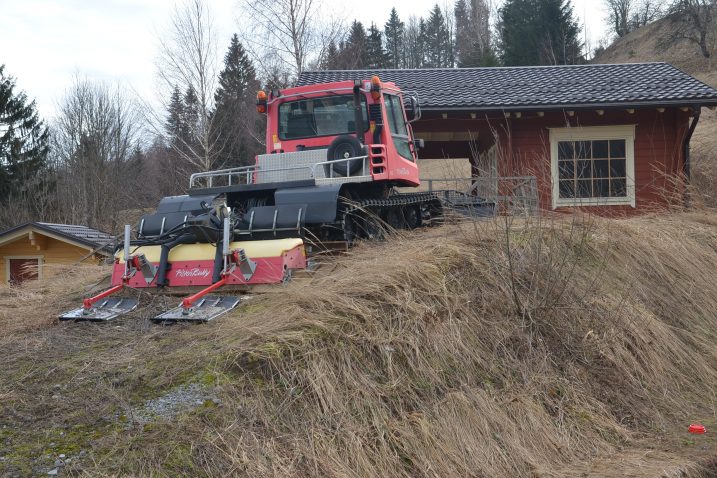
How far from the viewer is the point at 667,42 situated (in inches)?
1852

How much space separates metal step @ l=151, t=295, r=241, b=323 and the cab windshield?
12.6ft

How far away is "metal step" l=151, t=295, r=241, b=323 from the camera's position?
6.08 metres

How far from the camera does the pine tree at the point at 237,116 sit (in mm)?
33222

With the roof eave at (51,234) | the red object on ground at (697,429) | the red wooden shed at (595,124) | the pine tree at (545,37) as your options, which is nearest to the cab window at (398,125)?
the red wooden shed at (595,124)

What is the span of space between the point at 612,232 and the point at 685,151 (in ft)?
25.9

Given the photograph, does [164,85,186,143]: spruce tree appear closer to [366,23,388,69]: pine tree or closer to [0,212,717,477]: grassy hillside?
[366,23,388,69]: pine tree

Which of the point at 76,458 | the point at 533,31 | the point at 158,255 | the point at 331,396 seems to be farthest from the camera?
the point at 533,31

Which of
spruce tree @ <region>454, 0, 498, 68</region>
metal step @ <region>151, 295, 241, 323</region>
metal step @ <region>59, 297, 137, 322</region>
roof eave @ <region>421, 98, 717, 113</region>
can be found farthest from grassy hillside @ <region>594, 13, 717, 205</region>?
metal step @ <region>59, 297, 137, 322</region>

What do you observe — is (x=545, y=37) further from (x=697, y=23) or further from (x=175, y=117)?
(x=175, y=117)

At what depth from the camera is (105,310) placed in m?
6.69

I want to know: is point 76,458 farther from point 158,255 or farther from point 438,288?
point 158,255

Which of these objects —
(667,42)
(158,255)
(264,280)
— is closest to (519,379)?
(264,280)

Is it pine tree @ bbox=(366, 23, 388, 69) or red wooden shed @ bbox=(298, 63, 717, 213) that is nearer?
red wooden shed @ bbox=(298, 63, 717, 213)

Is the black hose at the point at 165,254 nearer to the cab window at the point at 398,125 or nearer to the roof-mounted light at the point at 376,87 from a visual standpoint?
the roof-mounted light at the point at 376,87
